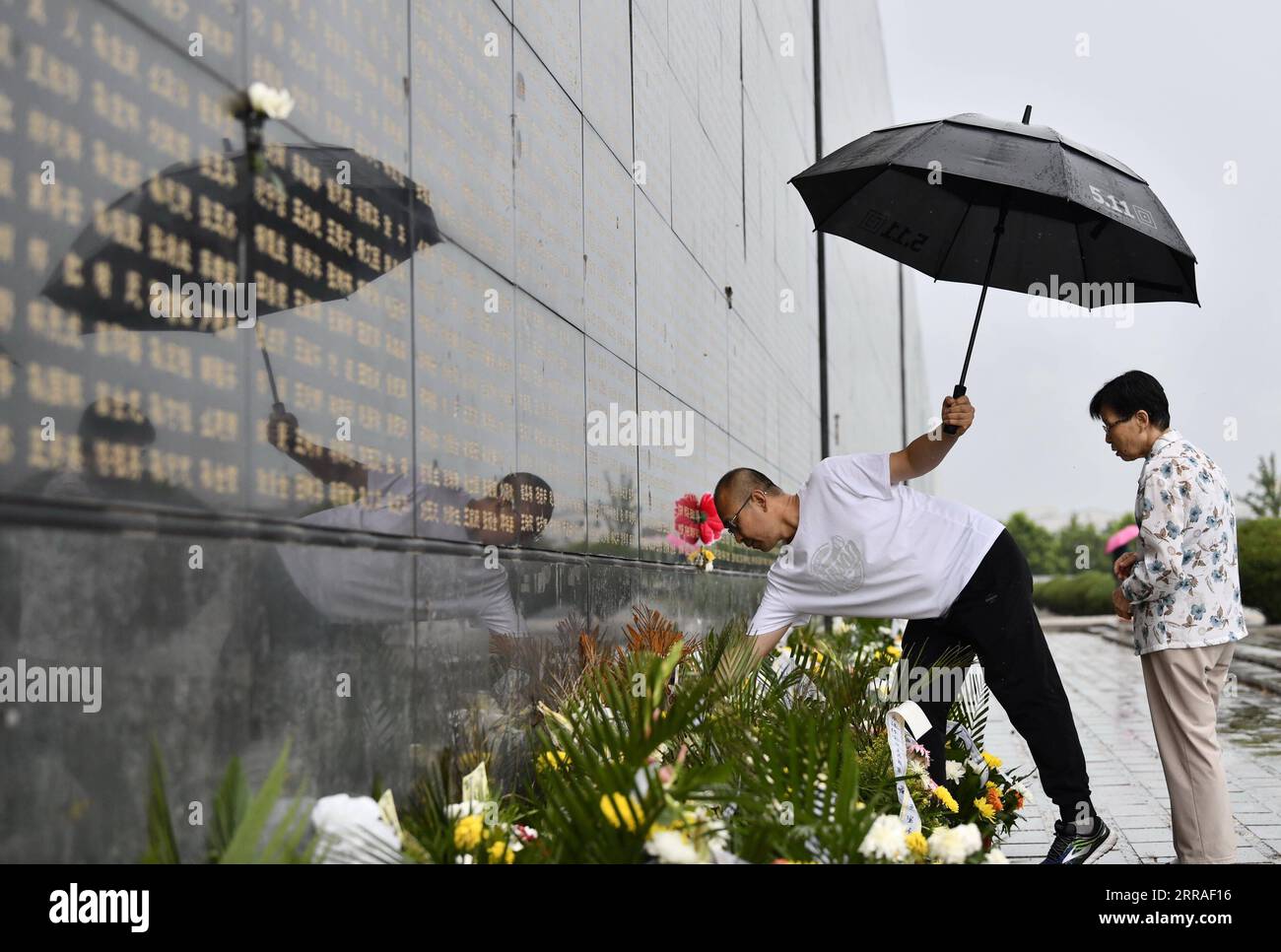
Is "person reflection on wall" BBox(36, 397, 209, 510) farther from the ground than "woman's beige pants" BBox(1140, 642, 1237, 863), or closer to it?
farther from the ground

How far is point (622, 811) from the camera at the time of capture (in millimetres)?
2189

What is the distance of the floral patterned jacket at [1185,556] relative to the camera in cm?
400

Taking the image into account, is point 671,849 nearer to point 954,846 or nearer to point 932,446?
point 954,846

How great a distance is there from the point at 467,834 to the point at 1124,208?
284cm

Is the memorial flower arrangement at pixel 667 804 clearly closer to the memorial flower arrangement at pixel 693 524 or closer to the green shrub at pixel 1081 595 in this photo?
the memorial flower arrangement at pixel 693 524

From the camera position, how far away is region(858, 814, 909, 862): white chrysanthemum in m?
2.23

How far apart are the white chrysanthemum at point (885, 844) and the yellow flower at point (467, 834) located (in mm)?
667

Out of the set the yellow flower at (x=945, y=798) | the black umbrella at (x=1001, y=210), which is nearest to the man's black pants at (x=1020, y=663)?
the yellow flower at (x=945, y=798)

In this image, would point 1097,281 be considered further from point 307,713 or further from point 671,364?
point 307,713

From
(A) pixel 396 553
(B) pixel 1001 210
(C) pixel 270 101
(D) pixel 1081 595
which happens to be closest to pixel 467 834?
(A) pixel 396 553

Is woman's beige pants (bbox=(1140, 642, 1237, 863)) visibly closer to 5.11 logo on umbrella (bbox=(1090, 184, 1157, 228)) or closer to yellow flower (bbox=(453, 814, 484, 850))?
5.11 logo on umbrella (bbox=(1090, 184, 1157, 228))

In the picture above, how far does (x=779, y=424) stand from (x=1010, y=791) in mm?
6708

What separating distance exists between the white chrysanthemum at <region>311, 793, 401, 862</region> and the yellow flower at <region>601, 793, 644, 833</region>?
0.36 meters
